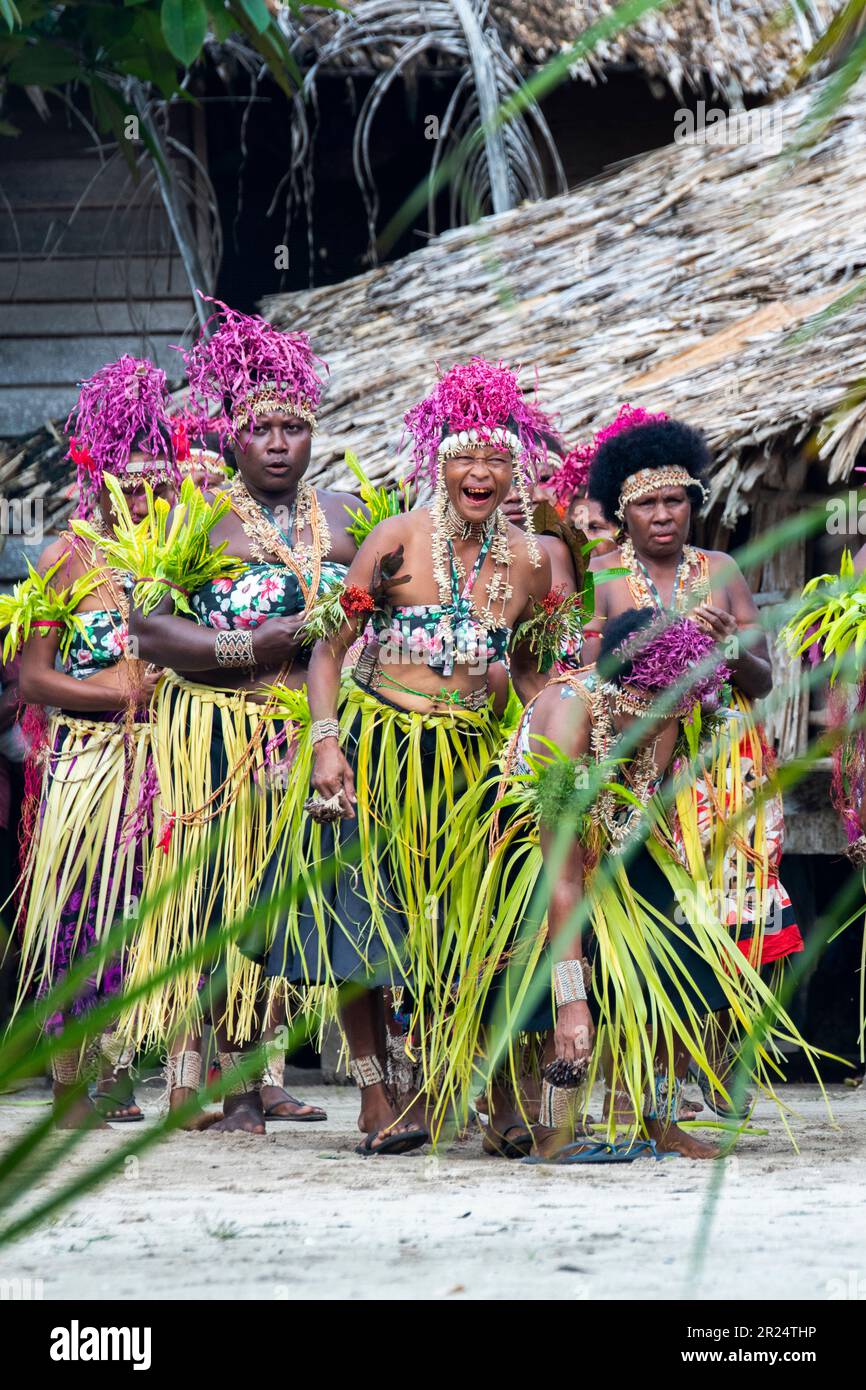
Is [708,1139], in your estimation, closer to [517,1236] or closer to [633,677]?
[633,677]

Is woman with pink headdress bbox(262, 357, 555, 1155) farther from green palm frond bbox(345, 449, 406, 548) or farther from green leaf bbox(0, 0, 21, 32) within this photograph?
green leaf bbox(0, 0, 21, 32)

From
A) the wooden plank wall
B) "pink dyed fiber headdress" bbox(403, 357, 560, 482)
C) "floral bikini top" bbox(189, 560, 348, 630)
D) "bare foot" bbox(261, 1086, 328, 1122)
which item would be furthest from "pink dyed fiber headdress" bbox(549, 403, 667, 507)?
the wooden plank wall

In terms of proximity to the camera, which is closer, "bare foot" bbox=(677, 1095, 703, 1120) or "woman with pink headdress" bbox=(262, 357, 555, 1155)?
"woman with pink headdress" bbox=(262, 357, 555, 1155)

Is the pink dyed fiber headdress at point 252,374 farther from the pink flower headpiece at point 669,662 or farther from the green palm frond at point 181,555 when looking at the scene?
the pink flower headpiece at point 669,662

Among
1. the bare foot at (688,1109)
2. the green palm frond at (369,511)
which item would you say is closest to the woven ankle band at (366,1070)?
the bare foot at (688,1109)

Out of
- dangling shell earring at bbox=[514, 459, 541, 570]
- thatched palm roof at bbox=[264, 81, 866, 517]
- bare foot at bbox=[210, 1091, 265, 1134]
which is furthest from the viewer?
thatched palm roof at bbox=[264, 81, 866, 517]

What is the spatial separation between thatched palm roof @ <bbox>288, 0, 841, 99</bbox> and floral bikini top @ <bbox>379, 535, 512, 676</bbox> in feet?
16.3

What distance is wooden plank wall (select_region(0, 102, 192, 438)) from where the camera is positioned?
8.79 m

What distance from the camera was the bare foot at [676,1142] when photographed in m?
3.79

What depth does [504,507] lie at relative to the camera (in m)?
4.73

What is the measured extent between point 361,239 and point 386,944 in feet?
21.3

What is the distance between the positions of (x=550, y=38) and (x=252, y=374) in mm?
4635

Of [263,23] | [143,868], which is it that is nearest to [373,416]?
[263,23]

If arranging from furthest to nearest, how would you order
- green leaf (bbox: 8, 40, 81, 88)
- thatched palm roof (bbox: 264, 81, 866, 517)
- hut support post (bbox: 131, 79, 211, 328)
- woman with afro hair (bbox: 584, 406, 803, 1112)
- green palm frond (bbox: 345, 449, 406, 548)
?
hut support post (bbox: 131, 79, 211, 328)
green leaf (bbox: 8, 40, 81, 88)
thatched palm roof (bbox: 264, 81, 866, 517)
green palm frond (bbox: 345, 449, 406, 548)
woman with afro hair (bbox: 584, 406, 803, 1112)
